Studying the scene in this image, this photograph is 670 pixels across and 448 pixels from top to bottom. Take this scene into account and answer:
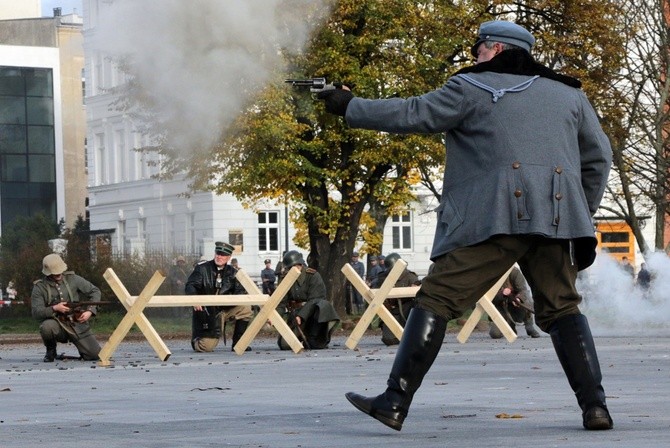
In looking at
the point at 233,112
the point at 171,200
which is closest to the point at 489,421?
the point at 233,112

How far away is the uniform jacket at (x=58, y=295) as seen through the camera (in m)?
19.4

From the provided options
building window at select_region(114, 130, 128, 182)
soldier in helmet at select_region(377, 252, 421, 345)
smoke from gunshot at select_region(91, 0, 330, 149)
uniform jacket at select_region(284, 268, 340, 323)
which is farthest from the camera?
building window at select_region(114, 130, 128, 182)

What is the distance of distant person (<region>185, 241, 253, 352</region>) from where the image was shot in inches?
847

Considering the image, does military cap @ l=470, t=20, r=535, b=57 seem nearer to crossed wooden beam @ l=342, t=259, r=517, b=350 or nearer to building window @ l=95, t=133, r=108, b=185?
crossed wooden beam @ l=342, t=259, r=517, b=350

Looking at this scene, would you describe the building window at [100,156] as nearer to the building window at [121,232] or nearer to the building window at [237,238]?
the building window at [121,232]

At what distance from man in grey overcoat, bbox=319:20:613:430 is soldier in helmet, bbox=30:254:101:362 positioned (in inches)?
460

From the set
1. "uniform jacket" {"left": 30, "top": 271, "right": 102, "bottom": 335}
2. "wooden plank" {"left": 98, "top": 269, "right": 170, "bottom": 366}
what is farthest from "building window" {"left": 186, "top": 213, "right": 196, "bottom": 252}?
"wooden plank" {"left": 98, "top": 269, "right": 170, "bottom": 366}

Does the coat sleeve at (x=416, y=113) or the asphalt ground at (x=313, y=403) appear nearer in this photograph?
the asphalt ground at (x=313, y=403)

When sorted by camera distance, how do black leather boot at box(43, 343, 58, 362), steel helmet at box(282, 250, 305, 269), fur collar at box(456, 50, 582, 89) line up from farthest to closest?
steel helmet at box(282, 250, 305, 269) → black leather boot at box(43, 343, 58, 362) → fur collar at box(456, 50, 582, 89)

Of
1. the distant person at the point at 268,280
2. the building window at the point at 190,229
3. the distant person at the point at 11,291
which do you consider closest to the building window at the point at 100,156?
the distant person at the point at 11,291

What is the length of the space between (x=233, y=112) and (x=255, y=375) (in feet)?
46.9

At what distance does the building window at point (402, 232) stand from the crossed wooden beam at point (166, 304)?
44.0 m

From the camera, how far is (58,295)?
772 inches

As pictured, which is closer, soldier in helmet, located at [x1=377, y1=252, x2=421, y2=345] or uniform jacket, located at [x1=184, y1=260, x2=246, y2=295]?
uniform jacket, located at [x1=184, y1=260, x2=246, y2=295]
